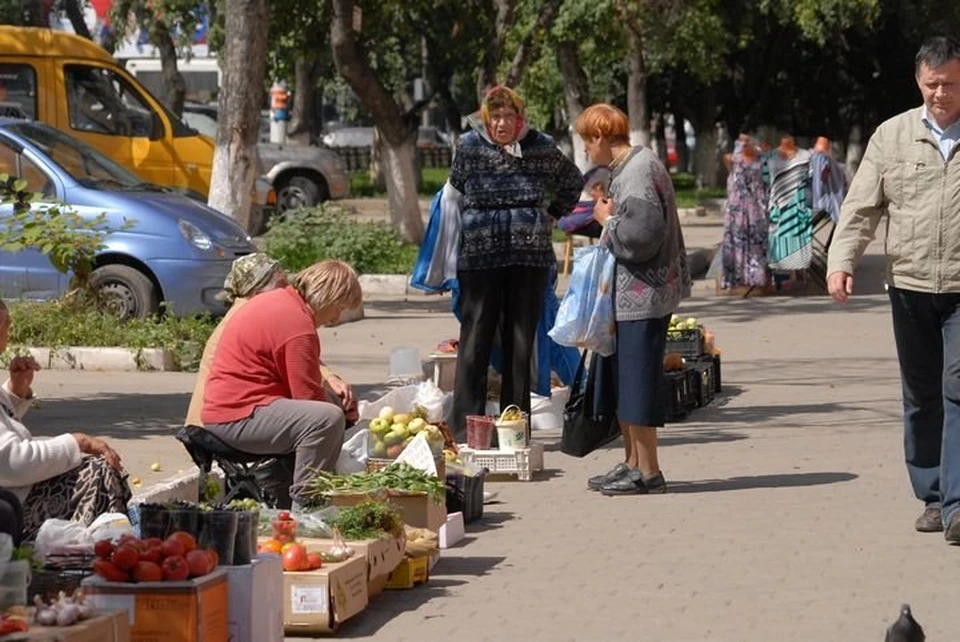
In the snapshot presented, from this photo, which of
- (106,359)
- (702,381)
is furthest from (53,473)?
(106,359)

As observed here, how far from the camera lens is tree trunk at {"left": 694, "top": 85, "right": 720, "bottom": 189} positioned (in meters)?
50.5

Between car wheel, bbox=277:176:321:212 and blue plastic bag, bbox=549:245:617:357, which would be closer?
blue plastic bag, bbox=549:245:617:357

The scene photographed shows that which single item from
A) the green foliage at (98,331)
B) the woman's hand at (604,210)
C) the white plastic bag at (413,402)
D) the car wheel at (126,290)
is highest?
the woman's hand at (604,210)

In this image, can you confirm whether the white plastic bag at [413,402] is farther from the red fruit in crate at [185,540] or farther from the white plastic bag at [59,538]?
the red fruit in crate at [185,540]

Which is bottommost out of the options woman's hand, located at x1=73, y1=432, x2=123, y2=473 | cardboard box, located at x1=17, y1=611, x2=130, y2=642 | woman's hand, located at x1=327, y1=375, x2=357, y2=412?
cardboard box, located at x1=17, y1=611, x2=130, y2=642

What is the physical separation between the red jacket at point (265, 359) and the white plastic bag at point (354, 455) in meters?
0.58

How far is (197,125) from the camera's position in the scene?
125 feet

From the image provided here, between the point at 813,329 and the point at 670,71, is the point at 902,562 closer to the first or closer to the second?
the point at 813,329

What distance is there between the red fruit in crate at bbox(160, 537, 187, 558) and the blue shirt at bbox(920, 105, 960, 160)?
375 centimetres

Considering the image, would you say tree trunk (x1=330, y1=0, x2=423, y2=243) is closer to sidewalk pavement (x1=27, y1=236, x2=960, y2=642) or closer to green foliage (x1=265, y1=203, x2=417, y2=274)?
green foliage (x1=265, y1=203, x2=417, y2=274)

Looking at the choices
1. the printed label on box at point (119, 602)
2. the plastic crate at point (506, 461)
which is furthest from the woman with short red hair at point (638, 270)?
the printed label on box at point (119, 602)

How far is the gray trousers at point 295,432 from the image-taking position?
827 centimetres

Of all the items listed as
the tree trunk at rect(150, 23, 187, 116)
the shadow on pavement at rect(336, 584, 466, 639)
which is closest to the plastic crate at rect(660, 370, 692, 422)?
the shadow on pavement at rect(336, 584, 466, 639)

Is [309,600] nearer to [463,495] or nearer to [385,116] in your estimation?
[463,495]
